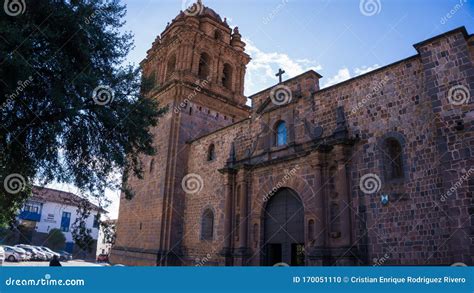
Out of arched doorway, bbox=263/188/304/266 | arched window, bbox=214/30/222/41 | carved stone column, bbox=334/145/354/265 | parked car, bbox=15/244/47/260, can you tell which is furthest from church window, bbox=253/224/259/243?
parked car, bbox=15/244/47/260

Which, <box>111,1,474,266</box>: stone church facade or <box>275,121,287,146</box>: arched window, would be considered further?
<box>275,121,287,146</box>: arched window

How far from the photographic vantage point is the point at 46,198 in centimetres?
3694

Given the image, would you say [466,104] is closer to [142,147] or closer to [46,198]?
[142,147]

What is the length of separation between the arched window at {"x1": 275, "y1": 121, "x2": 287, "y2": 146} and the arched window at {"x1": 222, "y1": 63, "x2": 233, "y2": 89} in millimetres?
8579

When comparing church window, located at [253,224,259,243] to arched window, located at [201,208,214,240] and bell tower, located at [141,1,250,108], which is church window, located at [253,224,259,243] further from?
bell tower, located at [141,1,250,108]

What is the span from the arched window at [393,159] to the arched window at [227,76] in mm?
13217

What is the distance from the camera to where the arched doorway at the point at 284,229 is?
12242 millimetres

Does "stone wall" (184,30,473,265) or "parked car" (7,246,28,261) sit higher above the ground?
"stone wall" (184,30,473,265)

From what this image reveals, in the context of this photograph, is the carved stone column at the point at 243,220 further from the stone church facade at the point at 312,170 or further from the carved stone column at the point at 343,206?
the carved stone column at the point at 343,206

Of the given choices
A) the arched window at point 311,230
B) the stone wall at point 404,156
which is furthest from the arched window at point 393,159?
the arched window at point 311,230

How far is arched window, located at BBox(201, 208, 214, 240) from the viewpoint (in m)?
16.1

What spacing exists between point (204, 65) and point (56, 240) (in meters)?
25.9

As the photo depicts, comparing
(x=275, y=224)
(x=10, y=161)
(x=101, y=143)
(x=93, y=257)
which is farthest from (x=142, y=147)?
(x=93, y=257)

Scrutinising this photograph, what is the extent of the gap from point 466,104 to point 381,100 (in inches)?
102
